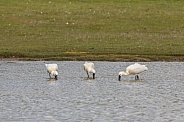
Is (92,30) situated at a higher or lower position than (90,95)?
higher

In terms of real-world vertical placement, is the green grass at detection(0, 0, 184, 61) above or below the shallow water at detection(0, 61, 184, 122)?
above

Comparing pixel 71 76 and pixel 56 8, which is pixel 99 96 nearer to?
pixel 71 76

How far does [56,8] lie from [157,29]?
760 centimetres

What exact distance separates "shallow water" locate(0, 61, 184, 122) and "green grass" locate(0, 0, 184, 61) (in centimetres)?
331

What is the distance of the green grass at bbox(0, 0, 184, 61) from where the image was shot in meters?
30.4

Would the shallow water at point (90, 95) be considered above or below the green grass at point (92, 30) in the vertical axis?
below

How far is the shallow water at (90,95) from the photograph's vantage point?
16531 millimetres

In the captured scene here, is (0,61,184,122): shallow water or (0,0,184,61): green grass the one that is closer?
(0,61,184,122): shallow water

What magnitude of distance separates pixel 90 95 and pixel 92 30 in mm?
18247

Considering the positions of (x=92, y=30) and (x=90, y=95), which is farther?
(x=92, y=30)

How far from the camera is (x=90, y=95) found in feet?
64.2

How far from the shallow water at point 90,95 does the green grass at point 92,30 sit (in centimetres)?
331

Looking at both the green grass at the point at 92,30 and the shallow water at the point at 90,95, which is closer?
the shallow water at the point at 90,95

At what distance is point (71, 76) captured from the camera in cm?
2391
